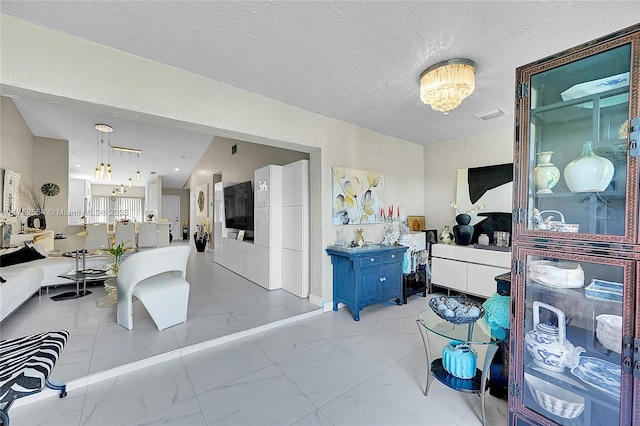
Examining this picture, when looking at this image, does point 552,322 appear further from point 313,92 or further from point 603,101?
point 313,92

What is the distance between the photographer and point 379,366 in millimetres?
2174

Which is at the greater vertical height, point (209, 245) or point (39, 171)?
point (39, 171)

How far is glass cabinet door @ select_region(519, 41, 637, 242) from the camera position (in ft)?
3.84

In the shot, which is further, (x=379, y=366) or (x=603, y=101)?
(x=379, y=366)

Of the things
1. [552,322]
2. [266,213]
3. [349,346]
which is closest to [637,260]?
[552,322]

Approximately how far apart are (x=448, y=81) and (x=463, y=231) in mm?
2537

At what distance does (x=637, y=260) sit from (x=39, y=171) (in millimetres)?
9308

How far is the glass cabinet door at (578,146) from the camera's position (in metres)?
1.17

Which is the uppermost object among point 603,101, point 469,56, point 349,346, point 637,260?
point 469,56

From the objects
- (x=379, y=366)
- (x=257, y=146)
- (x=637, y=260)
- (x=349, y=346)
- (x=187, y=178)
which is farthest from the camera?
(x=187, y=178)

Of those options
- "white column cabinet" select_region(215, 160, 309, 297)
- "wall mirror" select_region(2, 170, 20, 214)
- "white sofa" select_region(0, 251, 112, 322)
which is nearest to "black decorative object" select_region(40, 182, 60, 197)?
"wall mirror" select_region(2, 170, 20, 214)

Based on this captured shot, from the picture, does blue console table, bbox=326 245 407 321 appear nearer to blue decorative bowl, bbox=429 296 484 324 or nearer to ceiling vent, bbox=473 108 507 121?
blue decorative bowl, bbox=429 296 484 324

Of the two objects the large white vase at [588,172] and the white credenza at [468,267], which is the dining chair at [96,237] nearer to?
the white credenza at [468,267]

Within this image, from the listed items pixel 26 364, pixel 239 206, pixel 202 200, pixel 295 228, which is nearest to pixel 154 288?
pixel 26 364
